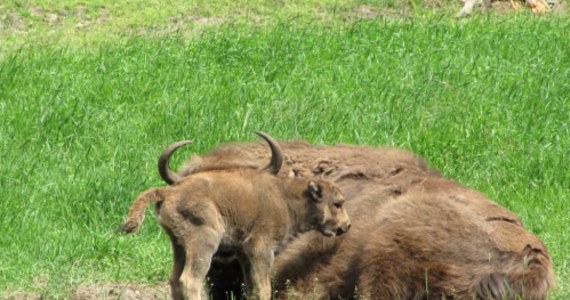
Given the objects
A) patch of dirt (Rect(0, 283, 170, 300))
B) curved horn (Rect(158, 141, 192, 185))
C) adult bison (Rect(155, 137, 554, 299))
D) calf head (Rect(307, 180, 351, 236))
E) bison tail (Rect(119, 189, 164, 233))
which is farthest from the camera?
patch of dirt (Rect(0, 283, 170, 300))

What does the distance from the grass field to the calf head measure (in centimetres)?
141

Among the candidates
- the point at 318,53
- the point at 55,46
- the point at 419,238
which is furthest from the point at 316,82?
the point at 419,238

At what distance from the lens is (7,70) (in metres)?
11.4

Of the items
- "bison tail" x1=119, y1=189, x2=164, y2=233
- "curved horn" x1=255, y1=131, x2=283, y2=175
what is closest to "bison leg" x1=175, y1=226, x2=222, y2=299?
"bison tail" x1=119, y1=189, x2=164, y2=233

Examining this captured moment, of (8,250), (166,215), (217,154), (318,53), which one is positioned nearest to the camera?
(166,215)

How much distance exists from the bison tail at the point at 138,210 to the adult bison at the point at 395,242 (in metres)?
0.27

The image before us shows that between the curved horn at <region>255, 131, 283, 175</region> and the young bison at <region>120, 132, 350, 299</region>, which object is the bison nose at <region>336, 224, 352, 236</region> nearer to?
the young bison at <region>120, 132, 350, 299</region>

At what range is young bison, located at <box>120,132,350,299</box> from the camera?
609 cm

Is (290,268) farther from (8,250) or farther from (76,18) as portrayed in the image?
(76,18)

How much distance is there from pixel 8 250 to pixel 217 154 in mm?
1771

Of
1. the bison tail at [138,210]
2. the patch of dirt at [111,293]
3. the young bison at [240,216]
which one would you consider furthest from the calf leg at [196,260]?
the patch of dirt at [111,293]

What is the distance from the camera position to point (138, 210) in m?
6.04

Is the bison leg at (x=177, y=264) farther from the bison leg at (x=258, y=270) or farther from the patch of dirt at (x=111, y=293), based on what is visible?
the patch of dirt at (x=111, y=293)

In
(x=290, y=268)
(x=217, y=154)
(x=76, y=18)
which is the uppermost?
(x=217, y=154)
